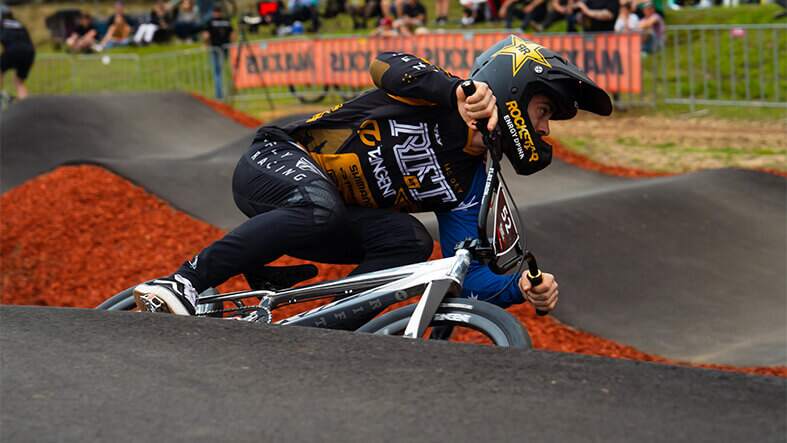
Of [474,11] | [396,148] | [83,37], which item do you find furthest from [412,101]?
[83,37]

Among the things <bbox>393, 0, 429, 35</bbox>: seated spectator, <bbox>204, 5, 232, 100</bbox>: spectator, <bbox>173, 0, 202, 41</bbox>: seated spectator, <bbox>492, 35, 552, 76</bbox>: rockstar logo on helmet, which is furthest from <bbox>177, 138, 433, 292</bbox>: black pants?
<bbox>173, 0, 202, 41</bbox>: seated spectator

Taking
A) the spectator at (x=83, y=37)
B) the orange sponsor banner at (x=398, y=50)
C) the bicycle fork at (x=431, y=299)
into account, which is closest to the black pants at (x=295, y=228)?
the bicycle fork at (x=431, y=299)

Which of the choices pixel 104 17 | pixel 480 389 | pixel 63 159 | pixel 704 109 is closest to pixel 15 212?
pixel 63 159

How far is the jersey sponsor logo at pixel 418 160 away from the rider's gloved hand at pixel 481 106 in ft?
1.19

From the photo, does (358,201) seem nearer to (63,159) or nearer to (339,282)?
(339,282)

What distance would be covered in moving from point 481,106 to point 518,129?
0.24 meters

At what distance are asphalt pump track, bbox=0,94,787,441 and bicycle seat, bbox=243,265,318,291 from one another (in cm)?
62

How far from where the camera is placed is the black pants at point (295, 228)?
4.25 metres

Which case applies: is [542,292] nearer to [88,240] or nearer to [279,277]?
[279,277]

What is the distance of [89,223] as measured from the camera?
1047 centimetres

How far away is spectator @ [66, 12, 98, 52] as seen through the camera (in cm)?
3297

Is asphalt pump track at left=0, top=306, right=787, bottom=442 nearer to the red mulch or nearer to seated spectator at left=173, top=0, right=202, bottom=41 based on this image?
the red mulch

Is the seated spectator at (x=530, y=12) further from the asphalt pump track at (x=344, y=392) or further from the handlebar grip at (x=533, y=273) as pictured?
the asphalt pump track at (x=344, y=392)

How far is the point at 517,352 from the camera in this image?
3.60m
